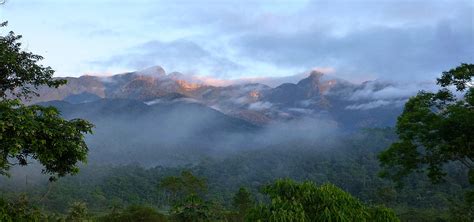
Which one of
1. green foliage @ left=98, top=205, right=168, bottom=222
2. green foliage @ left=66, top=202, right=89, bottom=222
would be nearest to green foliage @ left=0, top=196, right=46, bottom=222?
green foliage @ left=66, top=202, right=89, bottom=222

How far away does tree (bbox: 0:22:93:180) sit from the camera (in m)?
13.9

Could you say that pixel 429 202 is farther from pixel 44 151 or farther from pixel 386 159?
pixel 44 151

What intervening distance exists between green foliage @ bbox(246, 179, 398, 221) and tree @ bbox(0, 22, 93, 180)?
6969mm

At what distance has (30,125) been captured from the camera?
1412 cm

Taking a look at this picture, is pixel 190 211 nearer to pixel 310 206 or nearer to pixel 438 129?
pixel 438 129

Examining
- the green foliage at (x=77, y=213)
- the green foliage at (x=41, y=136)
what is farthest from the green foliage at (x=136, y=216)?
the green foliage at (x=41, y=136)

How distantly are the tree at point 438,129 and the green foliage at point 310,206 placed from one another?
393 inches

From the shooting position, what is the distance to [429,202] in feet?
478

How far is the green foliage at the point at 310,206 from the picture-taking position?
13.6 m

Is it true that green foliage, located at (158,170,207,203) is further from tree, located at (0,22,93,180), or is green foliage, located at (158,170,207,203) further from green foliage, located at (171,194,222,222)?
tree, located at (0,22,93,180)

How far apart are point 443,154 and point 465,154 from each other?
4.35 feet

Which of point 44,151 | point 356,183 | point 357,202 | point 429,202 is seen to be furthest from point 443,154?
point 356,183

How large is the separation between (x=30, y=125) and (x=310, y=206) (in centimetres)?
921

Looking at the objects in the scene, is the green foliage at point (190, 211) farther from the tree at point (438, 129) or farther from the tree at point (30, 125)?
the tree at point (30, 125)
